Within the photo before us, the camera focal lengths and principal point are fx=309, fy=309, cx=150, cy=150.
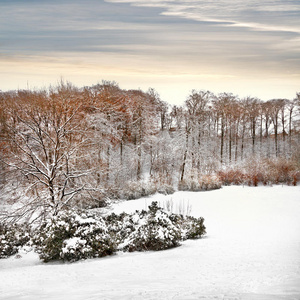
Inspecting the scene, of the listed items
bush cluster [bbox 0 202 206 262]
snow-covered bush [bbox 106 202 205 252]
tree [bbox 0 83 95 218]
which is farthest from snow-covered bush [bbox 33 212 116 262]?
tree [bbox 0 83 95 218]

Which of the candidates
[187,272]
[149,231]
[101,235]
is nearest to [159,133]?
[149,231]

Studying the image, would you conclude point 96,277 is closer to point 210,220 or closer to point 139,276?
point 139,276

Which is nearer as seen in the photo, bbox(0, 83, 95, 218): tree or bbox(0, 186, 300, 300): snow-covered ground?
bbox(0, 186, 300, 300): snow-covered ground

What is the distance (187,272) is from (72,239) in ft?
13.2

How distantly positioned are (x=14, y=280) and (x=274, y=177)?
20191 mm

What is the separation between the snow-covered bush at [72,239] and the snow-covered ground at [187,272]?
13.8 inches

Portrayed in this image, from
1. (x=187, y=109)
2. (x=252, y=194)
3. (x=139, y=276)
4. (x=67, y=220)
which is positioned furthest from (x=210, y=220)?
(x=187, y=109)

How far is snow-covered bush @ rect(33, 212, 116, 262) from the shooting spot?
9172mm

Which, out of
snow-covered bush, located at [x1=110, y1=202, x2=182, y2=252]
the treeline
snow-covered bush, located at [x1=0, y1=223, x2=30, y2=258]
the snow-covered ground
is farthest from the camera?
the treeline

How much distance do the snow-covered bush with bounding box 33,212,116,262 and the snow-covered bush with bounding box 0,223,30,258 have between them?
1717 mm

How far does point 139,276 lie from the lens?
6652mm

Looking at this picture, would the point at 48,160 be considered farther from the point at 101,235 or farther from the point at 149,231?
the point at 149,231

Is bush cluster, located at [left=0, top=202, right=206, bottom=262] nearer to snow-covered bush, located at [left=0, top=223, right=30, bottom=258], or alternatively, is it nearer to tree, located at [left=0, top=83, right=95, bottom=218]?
snow-covered bush, located at [left=0, top=223, right=30, bottom=258]

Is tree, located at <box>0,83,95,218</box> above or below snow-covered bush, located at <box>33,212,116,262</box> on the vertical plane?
above
